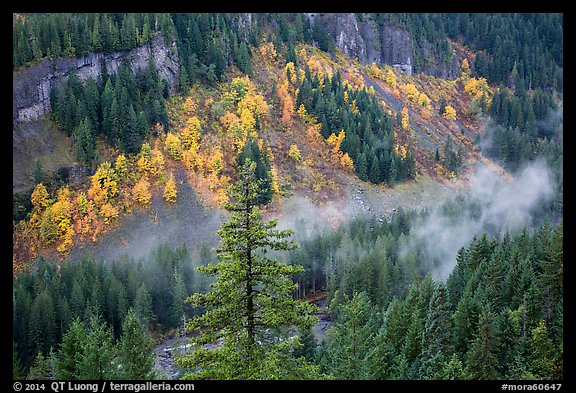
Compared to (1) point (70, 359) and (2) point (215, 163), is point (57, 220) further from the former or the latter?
(1) point (70, 359)

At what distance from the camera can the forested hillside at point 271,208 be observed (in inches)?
1115

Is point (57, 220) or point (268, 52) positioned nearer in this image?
point (57, 220)

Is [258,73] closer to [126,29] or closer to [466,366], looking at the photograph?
[126,29]

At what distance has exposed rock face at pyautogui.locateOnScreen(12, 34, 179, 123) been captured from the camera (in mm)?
94312

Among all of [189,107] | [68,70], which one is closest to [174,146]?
[189,107]

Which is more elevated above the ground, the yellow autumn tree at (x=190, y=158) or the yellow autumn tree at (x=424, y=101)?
the yellow autumn tree at (x=424, y=101)

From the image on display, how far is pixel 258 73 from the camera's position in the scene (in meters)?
128

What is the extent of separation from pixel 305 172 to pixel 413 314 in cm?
7388

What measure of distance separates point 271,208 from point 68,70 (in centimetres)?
5147

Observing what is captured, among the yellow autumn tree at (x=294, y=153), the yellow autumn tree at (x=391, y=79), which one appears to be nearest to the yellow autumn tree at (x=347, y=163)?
the yellow autumn tree at (x=294, y=153)

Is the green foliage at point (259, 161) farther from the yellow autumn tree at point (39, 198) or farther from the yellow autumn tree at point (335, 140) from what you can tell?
the yellow autumn tree at point (39, 198)

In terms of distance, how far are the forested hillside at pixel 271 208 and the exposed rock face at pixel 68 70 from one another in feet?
1.04

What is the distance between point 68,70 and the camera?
3991 inches
